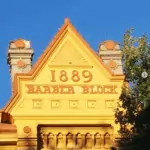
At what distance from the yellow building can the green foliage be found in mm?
5316

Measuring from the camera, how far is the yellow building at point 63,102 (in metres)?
22.5

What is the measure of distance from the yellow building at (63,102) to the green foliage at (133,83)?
5316 millimetres

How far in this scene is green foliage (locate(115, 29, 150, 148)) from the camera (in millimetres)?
16469

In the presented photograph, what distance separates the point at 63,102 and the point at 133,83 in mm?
6566

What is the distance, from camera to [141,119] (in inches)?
Result: 623

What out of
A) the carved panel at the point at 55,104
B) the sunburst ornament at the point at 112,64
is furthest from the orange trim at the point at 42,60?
the sunburst ornament at the point at 112,64

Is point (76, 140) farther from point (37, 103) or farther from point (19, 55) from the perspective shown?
point (19, 55)

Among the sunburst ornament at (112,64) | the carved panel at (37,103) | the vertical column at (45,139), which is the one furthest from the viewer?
the sunburst ornament at (112,64)

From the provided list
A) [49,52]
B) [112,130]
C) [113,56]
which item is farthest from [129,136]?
[113,56]

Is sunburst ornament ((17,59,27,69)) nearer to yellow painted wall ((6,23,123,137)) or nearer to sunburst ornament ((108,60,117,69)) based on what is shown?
yellow painted wall ((6,23,123,137))

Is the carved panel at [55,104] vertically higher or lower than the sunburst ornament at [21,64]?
lower

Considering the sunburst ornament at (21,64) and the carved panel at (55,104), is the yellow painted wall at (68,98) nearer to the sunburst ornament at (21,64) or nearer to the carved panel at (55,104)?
the carved panel at (55,104)

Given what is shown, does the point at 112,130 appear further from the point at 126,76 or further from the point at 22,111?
the point at 126,76

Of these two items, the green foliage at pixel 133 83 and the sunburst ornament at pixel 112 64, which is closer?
the green foliage at pixel 133 83
